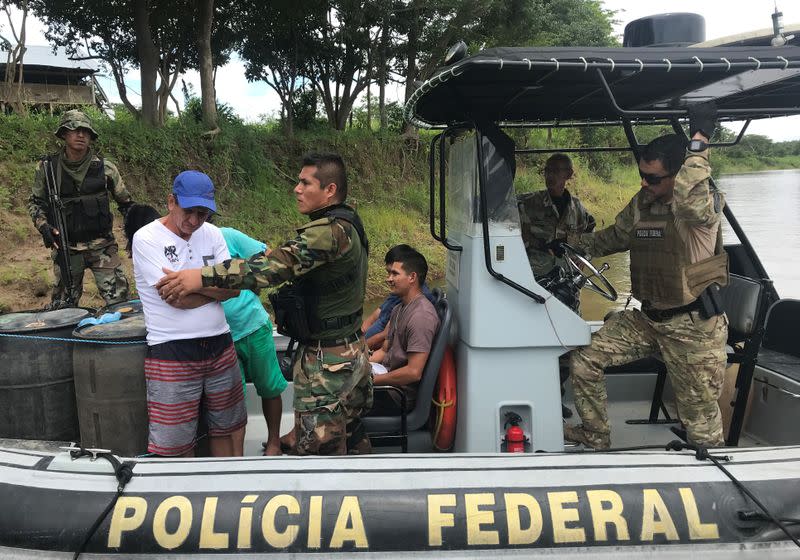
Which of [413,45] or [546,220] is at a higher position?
[413,45]

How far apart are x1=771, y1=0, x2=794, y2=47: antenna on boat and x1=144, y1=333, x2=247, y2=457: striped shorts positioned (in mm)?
2269

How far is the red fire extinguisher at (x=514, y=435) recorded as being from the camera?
238 cm

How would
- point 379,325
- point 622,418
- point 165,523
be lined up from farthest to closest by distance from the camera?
1. point 379,325
2. point 622,418
3. point 165,523

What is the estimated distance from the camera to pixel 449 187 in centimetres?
299

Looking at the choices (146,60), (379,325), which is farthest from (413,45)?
(379,325)

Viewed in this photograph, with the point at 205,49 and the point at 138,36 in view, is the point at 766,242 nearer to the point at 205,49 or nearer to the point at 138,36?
the point at 205,49

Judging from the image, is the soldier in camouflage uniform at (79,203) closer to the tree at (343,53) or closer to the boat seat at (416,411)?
the boat seat at (416,411)

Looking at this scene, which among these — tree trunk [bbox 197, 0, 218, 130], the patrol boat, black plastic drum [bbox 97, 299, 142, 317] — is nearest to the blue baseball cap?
black plastic drum [bbox 97, 299, 142, 317]

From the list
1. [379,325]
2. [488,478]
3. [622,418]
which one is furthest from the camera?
[379,325]

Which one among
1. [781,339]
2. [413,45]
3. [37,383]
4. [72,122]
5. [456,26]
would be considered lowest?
[781,339]

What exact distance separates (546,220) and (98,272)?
290 cm

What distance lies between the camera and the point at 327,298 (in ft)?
7.23

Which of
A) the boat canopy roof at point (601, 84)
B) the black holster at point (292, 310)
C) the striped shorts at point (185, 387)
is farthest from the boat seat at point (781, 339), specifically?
the striped shorts at point (185, 387)

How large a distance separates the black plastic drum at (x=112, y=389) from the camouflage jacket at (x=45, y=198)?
209 cm
